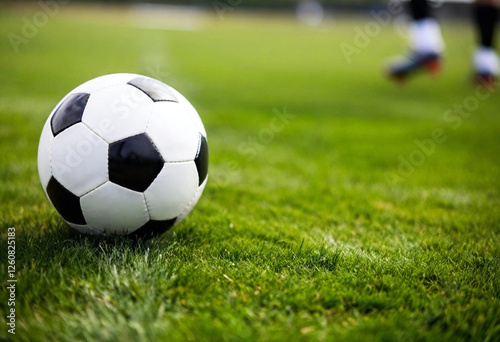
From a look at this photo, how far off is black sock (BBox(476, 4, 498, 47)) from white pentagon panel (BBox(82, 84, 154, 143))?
8.37 m

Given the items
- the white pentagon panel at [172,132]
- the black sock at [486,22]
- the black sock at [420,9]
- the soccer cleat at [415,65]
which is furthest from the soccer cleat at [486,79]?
the white pentagon panel at [172,132]

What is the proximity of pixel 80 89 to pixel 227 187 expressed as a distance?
170 centimetres

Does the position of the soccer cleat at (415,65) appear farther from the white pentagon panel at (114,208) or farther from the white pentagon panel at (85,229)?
the white pentagon panel at (85,229)

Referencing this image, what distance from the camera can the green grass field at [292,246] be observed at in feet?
6.33

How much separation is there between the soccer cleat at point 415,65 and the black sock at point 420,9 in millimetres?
689

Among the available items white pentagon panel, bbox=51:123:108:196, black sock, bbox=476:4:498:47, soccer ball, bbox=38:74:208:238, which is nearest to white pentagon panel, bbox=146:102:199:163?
soccer ball, bbox=38:74:208:238

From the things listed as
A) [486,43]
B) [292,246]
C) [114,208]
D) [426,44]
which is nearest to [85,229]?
[114,208]

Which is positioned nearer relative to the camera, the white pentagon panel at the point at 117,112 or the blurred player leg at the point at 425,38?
the white pentagon panel at the point at 117,112

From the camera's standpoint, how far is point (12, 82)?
8602 mm

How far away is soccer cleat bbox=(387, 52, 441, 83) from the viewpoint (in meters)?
7.83

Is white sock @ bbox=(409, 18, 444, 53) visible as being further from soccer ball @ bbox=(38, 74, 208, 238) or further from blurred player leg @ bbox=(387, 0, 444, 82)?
soccer ball @ bbox=(38, 74, 208, 238)

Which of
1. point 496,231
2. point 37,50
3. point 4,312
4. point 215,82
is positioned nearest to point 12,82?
point 215,82

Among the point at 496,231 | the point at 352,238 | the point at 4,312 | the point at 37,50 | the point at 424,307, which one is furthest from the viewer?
the point at 37,50

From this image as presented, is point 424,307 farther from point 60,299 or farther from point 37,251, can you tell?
point 37,251
